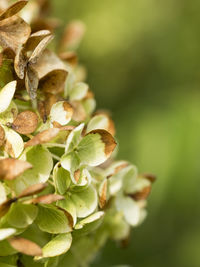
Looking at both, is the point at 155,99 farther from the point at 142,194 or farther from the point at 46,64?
the point at 46,64

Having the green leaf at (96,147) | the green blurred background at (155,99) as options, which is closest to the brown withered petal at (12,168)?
the green leaf at (96,147)

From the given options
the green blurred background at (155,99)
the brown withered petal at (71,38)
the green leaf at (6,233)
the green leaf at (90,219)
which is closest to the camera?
the green leaf at (6,233)

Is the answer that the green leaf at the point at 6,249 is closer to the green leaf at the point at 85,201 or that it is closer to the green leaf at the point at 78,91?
the green leaf at the point at 85,201

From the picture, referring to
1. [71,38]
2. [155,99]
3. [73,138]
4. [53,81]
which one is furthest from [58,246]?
[155,99]

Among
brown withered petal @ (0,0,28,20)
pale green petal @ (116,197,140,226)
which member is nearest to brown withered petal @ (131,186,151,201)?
pale green petal @ (116,197,140,226)

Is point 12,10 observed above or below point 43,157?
above

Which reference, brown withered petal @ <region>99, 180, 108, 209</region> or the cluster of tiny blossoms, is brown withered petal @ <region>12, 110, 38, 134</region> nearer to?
the cluster of tiny blossoms

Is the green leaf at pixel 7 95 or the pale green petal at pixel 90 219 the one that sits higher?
the green leaf at pixel 7 95
